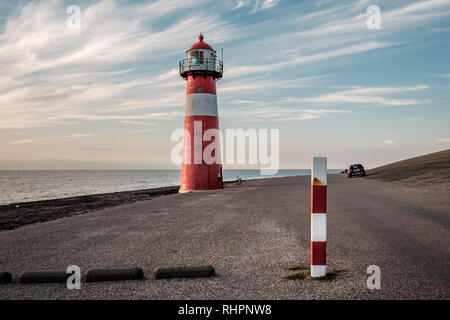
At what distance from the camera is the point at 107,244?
714 cm

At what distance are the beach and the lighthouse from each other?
13587 mm

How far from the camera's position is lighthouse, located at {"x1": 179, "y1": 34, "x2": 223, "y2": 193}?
24594mm

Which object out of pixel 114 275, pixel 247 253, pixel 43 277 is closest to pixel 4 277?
pixel 43 277

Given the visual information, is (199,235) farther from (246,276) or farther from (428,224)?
(428,224)

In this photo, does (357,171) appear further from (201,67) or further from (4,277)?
(4,277)

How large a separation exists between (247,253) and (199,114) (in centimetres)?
1944

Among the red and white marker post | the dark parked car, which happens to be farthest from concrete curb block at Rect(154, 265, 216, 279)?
the dark parked car

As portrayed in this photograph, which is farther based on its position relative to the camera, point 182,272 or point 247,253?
point 247,253

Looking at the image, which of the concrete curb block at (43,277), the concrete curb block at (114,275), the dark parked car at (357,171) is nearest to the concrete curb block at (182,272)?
the concrete curb block at (114,275)

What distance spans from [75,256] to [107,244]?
40.5 inches

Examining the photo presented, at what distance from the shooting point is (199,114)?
24547 millimetres

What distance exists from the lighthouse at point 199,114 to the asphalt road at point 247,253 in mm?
13532

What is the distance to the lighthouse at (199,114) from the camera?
80.7 feet
